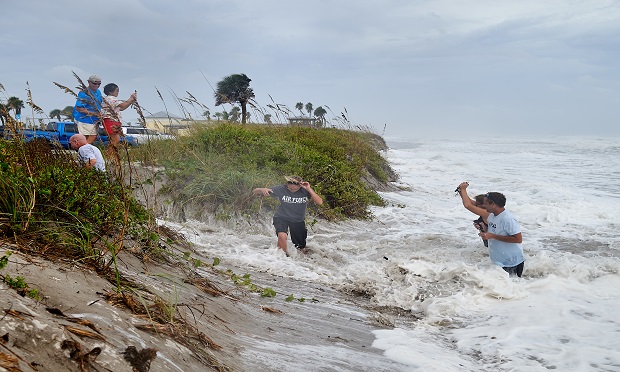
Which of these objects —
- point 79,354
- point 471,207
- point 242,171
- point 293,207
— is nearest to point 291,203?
point 293,207

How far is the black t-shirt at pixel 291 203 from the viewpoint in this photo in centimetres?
837

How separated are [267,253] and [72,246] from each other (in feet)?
13.7

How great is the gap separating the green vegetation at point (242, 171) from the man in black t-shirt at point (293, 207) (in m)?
1.18

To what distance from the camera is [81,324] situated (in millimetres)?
2516

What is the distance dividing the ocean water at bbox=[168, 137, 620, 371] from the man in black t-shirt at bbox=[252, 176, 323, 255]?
34 centimetres

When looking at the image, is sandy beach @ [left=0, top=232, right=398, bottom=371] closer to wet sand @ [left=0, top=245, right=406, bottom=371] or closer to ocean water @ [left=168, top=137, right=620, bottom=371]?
wet sand @ [left=0, top=245, right=406, bottom=371]

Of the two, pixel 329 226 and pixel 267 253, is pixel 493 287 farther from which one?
pixel 329 226

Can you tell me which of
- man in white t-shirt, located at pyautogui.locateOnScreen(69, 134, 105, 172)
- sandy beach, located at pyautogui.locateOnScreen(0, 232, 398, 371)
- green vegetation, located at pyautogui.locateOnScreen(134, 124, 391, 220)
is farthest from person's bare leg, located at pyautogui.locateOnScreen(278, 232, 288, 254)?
man in white t-shirt, located at pyautogui.locateOnScreen(69, 134, 105, 172)

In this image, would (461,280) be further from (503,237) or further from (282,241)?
(282,241)

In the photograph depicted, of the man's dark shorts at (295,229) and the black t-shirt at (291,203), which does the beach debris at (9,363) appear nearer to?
the man's dark shorts at (295,229)

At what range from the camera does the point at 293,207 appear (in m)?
8.44

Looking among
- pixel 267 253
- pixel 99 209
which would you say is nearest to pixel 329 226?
pixel 267 253

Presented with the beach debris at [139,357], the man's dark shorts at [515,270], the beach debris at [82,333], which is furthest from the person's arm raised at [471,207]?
the beach debris at [82,333]

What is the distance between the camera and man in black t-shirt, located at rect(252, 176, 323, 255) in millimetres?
8289
